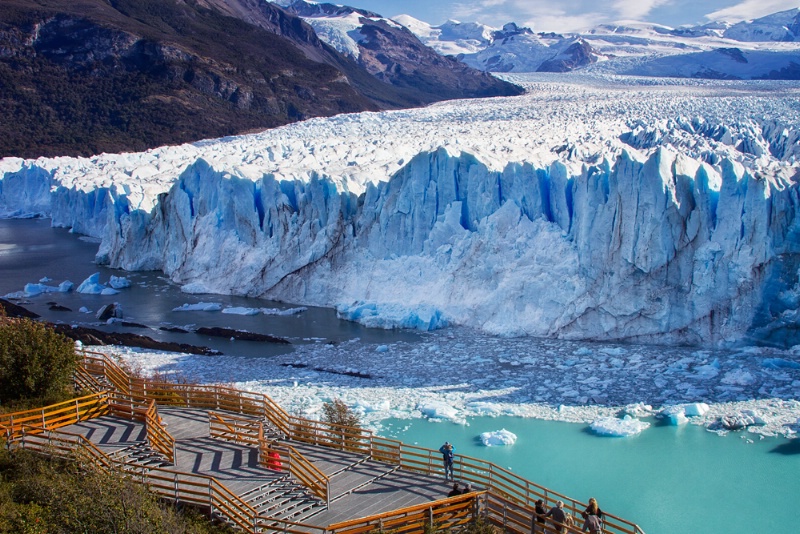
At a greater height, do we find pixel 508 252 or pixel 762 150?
pixel 762 150

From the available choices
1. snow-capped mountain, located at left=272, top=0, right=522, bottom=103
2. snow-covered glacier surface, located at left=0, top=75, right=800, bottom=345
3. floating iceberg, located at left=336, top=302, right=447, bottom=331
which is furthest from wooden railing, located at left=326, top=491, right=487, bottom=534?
snow-capped mountain, located at left=272, top=0, right=522, bottom=103

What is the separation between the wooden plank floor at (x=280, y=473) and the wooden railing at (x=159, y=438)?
4.7 inches

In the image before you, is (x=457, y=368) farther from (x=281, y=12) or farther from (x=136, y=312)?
(x=281, y=12)

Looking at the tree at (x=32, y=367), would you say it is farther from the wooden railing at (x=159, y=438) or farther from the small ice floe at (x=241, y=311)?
the small ice floe at (x=241, y=311)

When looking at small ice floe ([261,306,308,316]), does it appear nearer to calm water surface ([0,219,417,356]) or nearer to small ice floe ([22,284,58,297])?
calm water surface ([0,219,417,356])

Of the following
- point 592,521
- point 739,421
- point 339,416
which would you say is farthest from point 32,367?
point 739,421

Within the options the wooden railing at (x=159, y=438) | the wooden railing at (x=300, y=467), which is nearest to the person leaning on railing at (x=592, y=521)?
the wooden railing at (x=300, y=467)

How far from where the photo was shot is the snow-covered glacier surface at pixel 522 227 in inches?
530

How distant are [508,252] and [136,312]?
8995mm

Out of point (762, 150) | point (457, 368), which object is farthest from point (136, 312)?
point (762, 150)

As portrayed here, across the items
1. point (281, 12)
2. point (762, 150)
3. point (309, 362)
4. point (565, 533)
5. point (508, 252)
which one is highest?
point (281, 12)

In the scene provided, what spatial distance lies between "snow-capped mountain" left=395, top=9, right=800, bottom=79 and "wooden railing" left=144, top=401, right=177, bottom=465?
48.5 m

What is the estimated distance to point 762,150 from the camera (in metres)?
19.5

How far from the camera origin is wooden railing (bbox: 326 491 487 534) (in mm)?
5594
